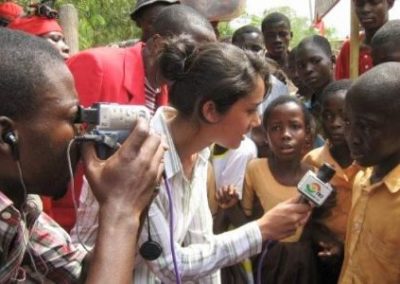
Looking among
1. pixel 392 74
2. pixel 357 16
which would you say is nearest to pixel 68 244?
pixel 392 74

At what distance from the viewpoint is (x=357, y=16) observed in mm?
3748

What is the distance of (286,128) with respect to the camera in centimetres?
310

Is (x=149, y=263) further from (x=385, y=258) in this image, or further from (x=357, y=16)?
(x=357, y=16)

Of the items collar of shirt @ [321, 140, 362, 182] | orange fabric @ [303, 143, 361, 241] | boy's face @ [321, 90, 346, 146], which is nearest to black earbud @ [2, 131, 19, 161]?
orange fabric @ [303, 143, 361, 241]

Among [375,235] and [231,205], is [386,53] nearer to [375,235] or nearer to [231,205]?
[231,205]

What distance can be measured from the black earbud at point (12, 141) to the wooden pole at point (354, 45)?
2.65m

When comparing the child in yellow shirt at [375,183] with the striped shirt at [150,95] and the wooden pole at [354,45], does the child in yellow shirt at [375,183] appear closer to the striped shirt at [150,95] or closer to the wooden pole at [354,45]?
the striped shirt at [150,95]

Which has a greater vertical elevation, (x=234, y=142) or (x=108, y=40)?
(x=234, y=142)

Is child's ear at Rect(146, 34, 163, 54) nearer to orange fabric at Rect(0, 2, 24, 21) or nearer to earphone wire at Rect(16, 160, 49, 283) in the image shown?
earphone wire at Rect(16, 160, 49, 283)

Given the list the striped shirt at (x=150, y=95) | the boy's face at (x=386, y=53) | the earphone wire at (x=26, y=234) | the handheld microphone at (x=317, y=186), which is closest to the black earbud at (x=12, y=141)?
the earphone wire at (x=26, y=234)

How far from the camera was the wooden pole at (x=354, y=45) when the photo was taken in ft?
11.8

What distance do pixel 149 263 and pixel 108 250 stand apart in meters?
0.71

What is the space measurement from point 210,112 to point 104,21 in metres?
6.00

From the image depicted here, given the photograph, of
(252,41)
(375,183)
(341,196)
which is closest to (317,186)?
(375,183)
